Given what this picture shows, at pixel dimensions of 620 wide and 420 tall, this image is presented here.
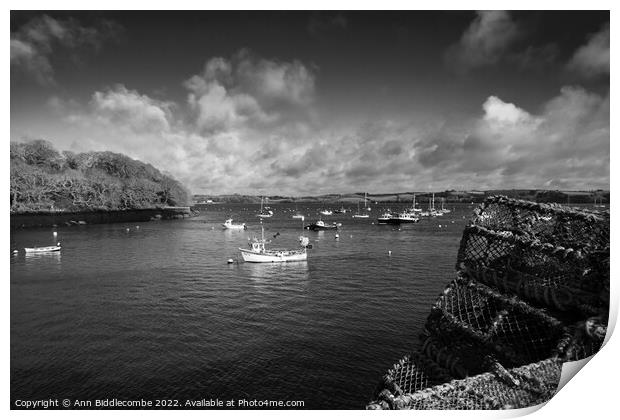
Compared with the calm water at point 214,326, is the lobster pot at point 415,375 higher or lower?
higher

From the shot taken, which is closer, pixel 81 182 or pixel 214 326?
pixel 214 326

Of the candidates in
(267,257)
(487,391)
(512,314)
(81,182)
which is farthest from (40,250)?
(487,391)

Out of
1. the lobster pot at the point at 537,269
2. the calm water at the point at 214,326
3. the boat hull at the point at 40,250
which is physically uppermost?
the lobster pot at the point at 537,269

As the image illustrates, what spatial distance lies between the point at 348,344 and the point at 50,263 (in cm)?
2257

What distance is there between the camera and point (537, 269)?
3781 mm

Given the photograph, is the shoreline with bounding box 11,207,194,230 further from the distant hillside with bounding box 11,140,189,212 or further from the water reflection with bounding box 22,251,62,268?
the water reflection with bounding box 22,251,62,268

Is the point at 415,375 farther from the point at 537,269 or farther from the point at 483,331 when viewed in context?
the point at 537,269

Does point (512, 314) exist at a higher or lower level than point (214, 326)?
higher

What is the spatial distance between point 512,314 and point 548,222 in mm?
1091

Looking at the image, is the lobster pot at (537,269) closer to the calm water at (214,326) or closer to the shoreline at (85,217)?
the calm water at (214,326)

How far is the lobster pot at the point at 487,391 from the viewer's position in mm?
2959

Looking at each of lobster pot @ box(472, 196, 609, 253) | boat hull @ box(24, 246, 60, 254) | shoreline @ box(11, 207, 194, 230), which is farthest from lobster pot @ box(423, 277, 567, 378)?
shoreline @ box(11, 207, 194, 230)

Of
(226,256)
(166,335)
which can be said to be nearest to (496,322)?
(166,335)

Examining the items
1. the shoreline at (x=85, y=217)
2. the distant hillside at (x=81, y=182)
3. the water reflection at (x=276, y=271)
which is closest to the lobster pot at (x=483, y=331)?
the water reflection at (x=276, y=271)
